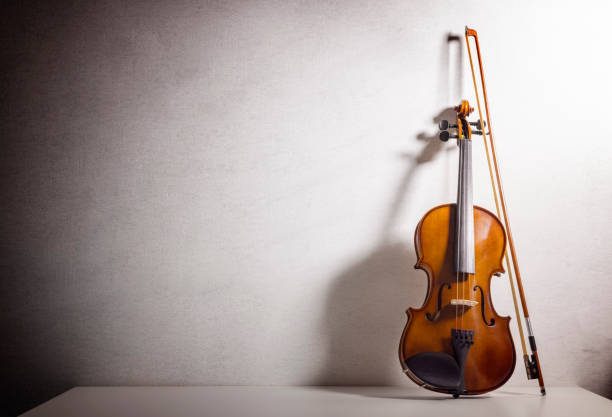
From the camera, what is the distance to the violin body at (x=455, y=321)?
5.34 feet

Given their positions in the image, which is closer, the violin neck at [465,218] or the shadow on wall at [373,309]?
the violin neck at [465,218]

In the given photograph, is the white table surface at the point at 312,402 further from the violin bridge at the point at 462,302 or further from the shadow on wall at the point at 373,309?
the violin bridge at the point at 462,302

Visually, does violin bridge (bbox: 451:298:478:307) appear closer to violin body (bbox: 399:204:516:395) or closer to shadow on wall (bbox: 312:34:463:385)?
violin body (bbox: 399:204:516:395)

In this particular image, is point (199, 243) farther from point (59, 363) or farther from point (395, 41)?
point (395, 41)

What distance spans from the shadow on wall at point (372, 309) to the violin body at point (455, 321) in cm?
37

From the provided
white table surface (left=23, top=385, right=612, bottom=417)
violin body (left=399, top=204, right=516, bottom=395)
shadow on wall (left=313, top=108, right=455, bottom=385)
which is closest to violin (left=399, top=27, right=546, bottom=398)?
violin body (left=399, top=204, right=516, bottom=395)

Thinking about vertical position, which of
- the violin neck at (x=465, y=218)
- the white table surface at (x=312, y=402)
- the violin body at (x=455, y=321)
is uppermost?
the violin neck at (x=465, y=218)

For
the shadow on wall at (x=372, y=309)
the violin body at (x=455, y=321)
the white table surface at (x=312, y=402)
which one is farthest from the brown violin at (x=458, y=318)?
the shadow on wall at (x=372, y=309)

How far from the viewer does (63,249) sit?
2090mm

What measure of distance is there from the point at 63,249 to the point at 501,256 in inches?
78.4

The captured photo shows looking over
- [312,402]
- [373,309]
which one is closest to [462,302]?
[373,309]

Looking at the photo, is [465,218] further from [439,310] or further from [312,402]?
[312,402]

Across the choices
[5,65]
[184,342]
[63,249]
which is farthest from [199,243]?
[5,65]

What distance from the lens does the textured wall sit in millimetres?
2061
